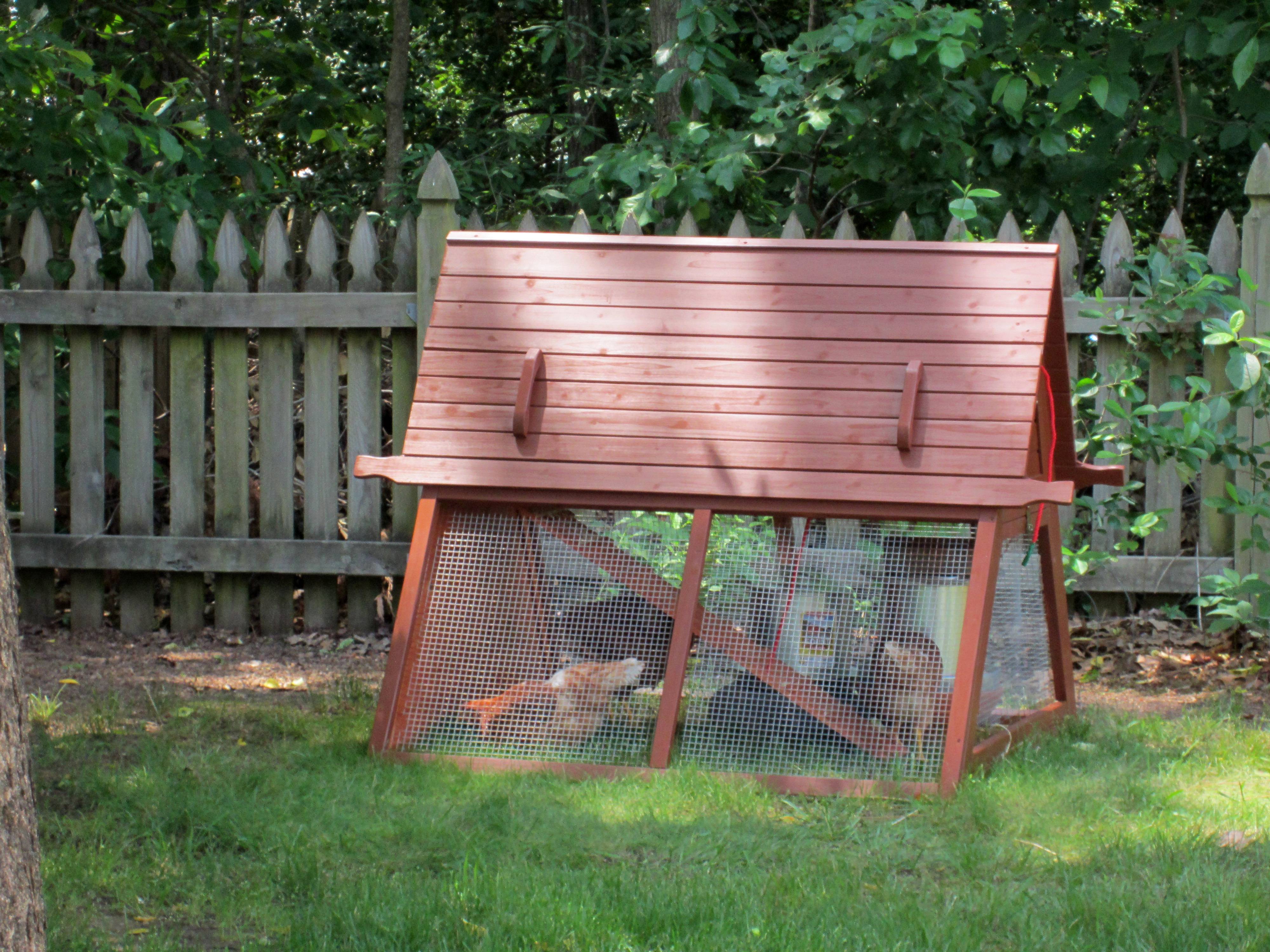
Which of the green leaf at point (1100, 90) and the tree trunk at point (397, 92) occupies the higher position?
the tree trunk at point (397, 92)

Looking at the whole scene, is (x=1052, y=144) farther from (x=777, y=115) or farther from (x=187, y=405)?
(x=187, y=405)

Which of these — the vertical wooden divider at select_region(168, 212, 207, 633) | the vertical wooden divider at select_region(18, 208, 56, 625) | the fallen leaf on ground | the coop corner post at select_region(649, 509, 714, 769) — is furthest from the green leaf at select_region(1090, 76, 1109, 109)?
the vertical wooden divider at select_region(18, 208, 56, 625)

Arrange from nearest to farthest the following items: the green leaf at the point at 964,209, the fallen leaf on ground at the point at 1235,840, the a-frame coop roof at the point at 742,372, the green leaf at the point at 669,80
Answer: the fallen leaf on ground at the point at 1235,840 < the a-frame coop roof at the point at 742,372 < the green leaf at the point at 964,209 < the green leaf at the point at 669,80

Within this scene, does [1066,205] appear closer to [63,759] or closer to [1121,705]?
[1121,705]

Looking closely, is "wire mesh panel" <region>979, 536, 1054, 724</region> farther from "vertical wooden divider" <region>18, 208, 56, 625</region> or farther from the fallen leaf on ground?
"vertical wooden divider" <region>18, 208, 56, 625</region>

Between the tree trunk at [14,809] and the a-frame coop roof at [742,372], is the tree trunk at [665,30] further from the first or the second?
the tree trunk at [14,809]

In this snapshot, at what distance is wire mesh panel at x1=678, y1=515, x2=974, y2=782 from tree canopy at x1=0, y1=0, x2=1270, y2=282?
2.27 metres

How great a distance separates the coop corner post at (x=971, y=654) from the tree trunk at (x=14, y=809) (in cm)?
219

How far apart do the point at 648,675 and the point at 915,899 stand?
1318 millimetres

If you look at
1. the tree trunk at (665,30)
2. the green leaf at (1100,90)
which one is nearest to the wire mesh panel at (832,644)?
the green leaf at (1100,90)

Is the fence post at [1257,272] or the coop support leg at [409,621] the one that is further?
the fence post at [1257,272]

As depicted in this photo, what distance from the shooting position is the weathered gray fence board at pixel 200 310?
16.7ft

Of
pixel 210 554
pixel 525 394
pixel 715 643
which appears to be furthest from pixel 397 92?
pixel 715 643

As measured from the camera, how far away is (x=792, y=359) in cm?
359
